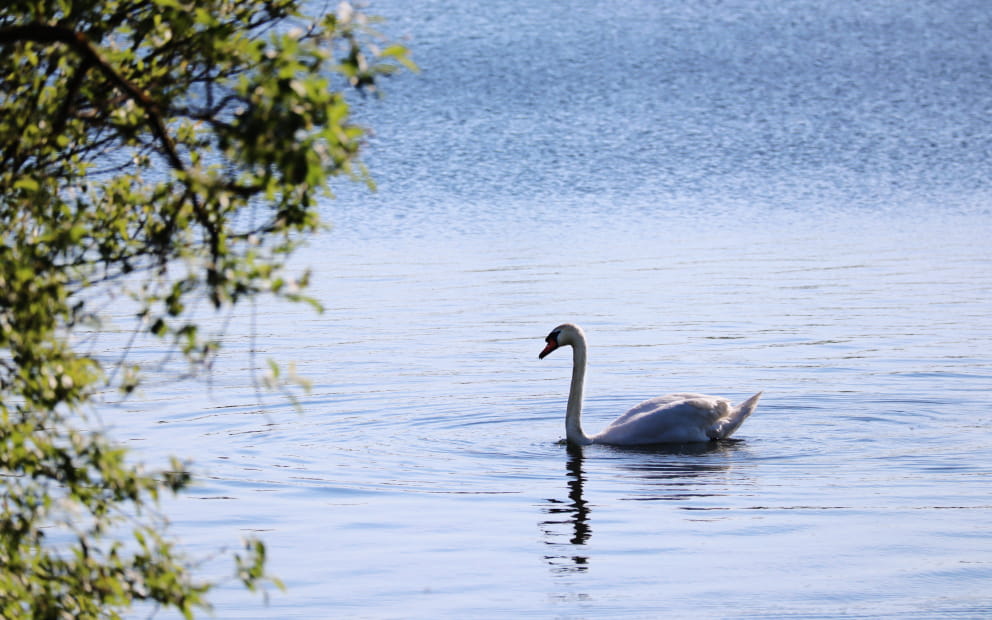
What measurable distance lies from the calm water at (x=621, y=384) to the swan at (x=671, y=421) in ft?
0.59

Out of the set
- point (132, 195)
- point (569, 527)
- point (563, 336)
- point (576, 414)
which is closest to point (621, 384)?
point (563, 336)

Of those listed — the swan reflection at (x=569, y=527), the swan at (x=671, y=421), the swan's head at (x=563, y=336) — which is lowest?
the swan reflection at (x=569, y=527)

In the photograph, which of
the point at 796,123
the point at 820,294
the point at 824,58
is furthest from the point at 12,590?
the point at 824,58

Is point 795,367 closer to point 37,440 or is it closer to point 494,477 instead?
point 494,477

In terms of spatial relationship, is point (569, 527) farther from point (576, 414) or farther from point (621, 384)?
point (621, 384)

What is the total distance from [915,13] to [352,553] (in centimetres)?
5676

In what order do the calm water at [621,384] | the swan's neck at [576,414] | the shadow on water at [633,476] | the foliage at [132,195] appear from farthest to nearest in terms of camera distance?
the swan's neck at [576,414]
the shadow on water at [633,476]
the calm water at [621,384]
the foliage at [132,195]

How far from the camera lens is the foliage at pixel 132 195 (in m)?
4.99

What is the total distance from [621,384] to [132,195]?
10.9m

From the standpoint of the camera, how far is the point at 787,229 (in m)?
A: 30.0

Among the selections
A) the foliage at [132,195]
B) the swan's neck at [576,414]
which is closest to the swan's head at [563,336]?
the swan's neck at [576,414]

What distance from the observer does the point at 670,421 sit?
1413cm

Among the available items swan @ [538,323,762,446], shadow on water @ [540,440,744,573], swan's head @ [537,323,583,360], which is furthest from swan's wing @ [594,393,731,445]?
swan's head @ [537,323,583,360]

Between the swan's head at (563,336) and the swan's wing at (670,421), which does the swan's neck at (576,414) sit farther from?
the swan's head at (563,336)
